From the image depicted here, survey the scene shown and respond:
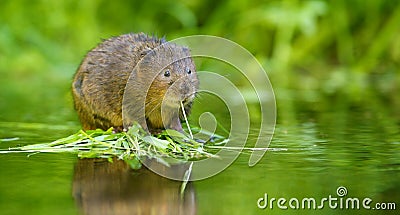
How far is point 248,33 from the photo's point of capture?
962cm

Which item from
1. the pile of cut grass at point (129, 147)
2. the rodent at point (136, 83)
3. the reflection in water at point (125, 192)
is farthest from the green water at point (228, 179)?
the rodent at point (136, 83)

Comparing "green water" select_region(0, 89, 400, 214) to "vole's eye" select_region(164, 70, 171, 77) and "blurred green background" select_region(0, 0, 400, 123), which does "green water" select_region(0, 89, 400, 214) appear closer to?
"vole's eye" select_region(164, 70, 171, 77)

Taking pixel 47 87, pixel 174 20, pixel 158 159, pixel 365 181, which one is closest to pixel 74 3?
pixel 174 20

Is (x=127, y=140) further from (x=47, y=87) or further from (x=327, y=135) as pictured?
(x=47, y=87)

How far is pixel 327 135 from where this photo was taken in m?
4.57

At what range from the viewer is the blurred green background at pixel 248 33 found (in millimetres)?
8852

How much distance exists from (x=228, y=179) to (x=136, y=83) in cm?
133

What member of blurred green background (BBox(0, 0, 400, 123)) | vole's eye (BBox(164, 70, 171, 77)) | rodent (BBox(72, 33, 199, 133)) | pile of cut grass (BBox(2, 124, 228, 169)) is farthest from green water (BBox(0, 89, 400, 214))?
→ blurred green background (BBox(0, 0, 400, 123))

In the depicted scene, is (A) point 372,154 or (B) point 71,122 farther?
(B) point 71,122

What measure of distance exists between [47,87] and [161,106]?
3.83m

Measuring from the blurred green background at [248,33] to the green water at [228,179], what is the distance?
349cm

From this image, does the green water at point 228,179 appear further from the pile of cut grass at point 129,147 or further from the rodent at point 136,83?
the rodent at point 136,83

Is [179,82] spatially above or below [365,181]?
above

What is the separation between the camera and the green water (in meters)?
2.70
